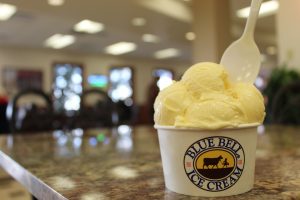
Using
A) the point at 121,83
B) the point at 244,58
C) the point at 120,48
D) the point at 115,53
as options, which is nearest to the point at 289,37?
the point at 244,58

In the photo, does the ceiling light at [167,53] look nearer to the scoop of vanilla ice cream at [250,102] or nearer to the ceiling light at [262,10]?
the ceiling light at [262,10]

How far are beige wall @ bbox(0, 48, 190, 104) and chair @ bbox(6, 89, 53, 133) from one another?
612 cm

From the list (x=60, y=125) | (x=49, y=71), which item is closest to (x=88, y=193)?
(x=60, y=125)

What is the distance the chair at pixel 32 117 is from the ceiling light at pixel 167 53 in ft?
27.2

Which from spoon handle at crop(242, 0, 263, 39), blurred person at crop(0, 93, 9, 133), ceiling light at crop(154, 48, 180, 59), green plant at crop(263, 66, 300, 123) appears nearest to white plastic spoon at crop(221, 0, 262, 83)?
spoon handle at crop(242, 0, 263, 39)

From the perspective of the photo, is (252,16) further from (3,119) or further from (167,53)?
(167,53)

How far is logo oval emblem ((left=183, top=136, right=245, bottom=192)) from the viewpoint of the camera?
39 centimetres

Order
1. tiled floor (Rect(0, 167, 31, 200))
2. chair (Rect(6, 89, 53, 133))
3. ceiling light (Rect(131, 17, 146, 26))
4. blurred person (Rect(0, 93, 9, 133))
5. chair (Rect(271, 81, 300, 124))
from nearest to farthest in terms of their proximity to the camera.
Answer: tiled floor (Rect(0, 167, 31, 200)) → chair (Rect(6, 89, 53, 133)) → chair (Rect(271, 81, 300, 124)) → blurred person (Rect(0, 93, 9, 133)) → ceiling light (Rect(131, 17, 146, 26))

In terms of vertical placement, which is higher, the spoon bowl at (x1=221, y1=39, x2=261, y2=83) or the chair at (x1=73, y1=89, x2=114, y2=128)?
the spoon bowl at (x1=221, y1=39, x2=261, y2=83)

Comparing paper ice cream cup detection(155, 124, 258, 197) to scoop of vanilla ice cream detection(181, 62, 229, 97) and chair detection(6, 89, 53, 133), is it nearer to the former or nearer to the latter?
scoop of vanilla ice cream detection(181, 62, 229, 97)

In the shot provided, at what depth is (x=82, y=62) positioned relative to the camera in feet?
32.1

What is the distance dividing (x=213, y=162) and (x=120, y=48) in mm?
9079

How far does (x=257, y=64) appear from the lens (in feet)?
1.65

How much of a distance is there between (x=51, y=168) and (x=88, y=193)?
0.24 meters
